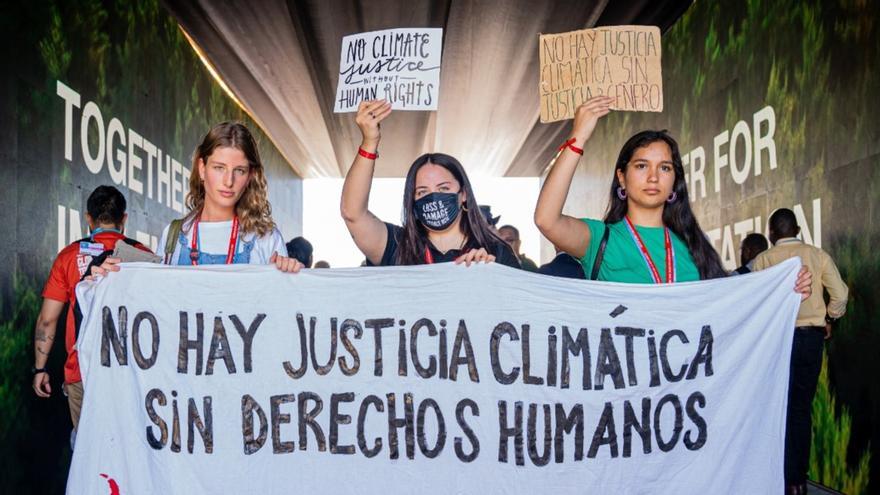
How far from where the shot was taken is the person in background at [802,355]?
15.3 feet

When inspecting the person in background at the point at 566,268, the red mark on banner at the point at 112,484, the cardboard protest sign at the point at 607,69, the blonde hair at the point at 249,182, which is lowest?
the red mark on banner at the point at 112,484

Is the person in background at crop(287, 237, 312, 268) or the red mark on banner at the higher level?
the person in background at crop(287, 237, 312, 268)

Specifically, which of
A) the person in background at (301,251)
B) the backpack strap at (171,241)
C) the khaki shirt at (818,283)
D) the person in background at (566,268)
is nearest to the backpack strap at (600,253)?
the person in background at (566,268)

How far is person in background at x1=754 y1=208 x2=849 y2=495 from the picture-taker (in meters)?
4.65

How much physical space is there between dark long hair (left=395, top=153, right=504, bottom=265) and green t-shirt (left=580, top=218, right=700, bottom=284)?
1.09 ft

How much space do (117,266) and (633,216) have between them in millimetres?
1597

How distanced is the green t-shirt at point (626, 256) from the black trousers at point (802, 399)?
2.19m

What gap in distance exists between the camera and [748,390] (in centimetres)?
272

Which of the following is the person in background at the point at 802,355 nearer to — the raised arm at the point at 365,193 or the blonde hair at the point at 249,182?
the raised arm at the point at 365,193

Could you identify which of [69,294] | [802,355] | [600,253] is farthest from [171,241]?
[802,355]

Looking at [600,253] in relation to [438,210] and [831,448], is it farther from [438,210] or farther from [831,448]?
[831,448]

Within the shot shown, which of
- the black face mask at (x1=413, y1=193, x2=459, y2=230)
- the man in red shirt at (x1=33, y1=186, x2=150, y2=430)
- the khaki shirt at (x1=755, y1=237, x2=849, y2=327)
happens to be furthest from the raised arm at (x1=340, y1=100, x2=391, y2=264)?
the khaki shirt at (x1=755, y1=237, x2=849, y2=327)

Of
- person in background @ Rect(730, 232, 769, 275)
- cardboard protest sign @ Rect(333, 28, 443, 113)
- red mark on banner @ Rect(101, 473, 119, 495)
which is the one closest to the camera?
red mark on banner @ Rect(101, 473, 119, 495)

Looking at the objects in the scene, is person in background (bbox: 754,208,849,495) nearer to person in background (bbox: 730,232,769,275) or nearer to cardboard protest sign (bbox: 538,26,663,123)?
person in background (bbox: 730,232,769,275)
